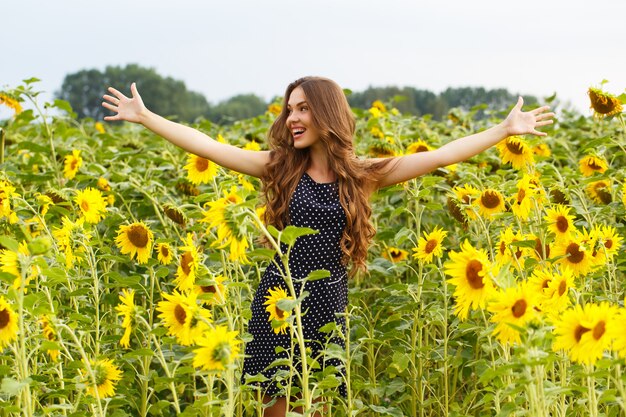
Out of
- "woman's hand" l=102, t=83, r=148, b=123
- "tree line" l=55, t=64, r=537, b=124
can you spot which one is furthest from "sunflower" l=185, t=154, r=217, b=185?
"tree line" l=55, t=64, r=537, b=124

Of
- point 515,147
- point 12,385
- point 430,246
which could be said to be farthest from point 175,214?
point 12,385

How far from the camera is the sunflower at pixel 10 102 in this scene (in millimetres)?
4520

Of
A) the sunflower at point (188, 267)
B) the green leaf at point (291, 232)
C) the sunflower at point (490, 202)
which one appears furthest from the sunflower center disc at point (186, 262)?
the sunflower at point (490, 202)

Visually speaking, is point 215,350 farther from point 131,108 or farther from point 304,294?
point 131,108

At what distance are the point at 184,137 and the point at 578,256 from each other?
1346 mm

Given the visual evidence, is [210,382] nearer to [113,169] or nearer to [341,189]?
[341,189]

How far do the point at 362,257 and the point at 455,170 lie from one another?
107cm

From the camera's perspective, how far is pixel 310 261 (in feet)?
9.82

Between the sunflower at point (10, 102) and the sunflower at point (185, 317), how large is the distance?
258 cm

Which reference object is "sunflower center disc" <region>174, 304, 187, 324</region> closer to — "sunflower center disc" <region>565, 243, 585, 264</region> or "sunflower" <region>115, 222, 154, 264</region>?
"sunflower" <region>115, 222, 154, 264</region>

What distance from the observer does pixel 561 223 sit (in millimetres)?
2953

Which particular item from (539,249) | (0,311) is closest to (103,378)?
(0,311)

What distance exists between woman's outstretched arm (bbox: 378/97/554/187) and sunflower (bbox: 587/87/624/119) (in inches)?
16.0

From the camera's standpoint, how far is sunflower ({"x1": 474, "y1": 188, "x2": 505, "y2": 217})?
10.5ft
